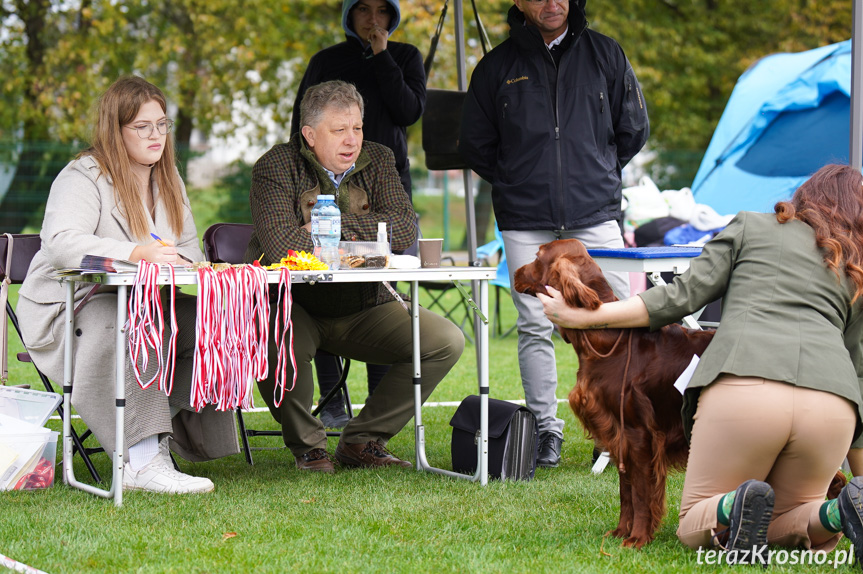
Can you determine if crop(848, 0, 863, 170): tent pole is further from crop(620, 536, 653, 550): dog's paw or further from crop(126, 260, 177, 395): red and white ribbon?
crop(126, 260, 177, 395): red and white ribbon

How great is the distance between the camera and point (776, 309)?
2650 millimetres

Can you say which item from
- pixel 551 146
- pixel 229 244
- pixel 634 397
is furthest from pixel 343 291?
pixel 634 397

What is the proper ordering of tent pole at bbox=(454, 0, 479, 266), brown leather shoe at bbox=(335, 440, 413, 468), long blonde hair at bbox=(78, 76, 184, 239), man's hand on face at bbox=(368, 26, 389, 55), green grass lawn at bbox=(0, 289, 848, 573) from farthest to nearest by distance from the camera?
tent pole at bbox=(454, 0, 479, 266) → man's hand on face at bbox=(368, 26, 389, 55) → brown leather shoe at bbox=(335, 440, 413, 468) → long blonde hair at bbox=(78, 76, 184, 239) → green grass lawn at bbox=(0, 289, 848, 573)

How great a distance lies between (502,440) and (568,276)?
126 cm

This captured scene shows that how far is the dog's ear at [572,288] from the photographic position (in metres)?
2.93

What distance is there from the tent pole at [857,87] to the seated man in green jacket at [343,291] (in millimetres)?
1979

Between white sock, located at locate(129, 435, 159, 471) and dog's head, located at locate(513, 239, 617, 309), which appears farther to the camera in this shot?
white sock, located at locate(129, 435, 159, 471)

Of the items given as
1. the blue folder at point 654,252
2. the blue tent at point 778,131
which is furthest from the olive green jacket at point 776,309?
the blue tent at point 778,131

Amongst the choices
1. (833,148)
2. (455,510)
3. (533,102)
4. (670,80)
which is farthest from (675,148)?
(455,510)

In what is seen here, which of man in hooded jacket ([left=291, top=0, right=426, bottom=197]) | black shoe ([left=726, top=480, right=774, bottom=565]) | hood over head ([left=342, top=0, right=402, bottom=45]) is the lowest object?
black shoe ([left=726, top=480, right=774, bottom=565])

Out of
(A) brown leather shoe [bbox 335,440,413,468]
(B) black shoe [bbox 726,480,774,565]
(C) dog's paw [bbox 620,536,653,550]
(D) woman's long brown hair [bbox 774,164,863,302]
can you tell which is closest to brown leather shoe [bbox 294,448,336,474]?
(A) brown leather shoe [bbox 335,440,413,468]

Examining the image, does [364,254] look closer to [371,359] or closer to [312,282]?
[312,282]

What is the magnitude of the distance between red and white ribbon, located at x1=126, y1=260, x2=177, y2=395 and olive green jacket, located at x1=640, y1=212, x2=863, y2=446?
1759 mm

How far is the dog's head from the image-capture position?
9.67 feet
